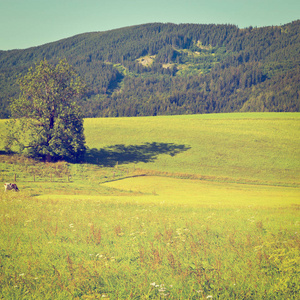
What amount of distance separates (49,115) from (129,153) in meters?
20.1

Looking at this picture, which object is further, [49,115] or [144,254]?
[49,115]

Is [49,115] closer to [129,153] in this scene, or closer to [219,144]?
[129,153]

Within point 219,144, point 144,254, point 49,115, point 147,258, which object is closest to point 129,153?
point 49,115

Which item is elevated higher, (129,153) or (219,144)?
(219,144)

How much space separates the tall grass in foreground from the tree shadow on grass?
5035cm

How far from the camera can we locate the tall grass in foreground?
29.7 ft

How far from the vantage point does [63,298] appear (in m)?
8.66

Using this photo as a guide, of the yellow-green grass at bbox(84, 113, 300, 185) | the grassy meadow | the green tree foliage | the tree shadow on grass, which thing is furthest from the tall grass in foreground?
the tree shadow on grass

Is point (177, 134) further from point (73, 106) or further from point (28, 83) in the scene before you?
point (28, 83)

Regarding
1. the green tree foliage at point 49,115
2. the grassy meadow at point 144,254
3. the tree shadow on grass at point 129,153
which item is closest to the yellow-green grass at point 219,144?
the tree shadow on grass at point 129,153

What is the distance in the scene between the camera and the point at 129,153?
2886 inches

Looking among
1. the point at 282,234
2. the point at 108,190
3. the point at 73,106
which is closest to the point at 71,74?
the point at 73,106

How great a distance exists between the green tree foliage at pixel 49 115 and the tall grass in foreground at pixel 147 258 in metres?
47.2

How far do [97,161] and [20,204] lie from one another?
45.6 meters
